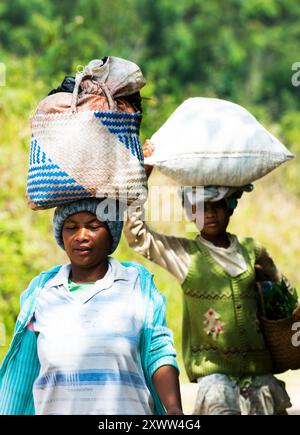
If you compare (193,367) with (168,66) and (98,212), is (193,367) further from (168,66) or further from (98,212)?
(168,66)

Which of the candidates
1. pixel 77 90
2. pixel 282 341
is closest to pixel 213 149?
pixel 282 341

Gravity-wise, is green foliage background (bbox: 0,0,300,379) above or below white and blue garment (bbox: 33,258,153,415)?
above

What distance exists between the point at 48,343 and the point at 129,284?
1.30ft

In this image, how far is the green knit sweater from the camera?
6.00 metres

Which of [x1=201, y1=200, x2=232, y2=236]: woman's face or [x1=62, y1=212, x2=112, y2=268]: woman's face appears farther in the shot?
[x1=201, y1=200, x2=232, y2=236]: woman's face

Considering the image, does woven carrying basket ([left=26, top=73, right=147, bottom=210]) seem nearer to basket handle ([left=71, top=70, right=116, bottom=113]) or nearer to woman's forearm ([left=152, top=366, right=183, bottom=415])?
basket handle ([left=71, top=70, right=116, bottom=113])

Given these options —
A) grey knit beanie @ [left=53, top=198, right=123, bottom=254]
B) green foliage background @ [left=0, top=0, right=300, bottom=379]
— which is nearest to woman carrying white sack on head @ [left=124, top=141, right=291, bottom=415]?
green foliage background @ [left=0, top=0, right=300, bottom=379]

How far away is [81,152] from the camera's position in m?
4.57

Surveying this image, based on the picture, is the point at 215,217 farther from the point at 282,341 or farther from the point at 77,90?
the point at 77,90

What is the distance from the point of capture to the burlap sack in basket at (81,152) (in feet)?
14.9

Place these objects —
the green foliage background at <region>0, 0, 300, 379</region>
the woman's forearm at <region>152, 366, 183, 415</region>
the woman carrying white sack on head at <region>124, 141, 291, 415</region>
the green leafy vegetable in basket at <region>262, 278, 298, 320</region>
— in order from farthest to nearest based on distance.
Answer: the green foliage background at <region>0, 0, 300, 379</region> < the green leafy vegetable in basket at <region>262, 278, 298, 320</region> < the woman carrying white sack on head at <region>124, 141, 291, 415</region> < the woman's forearm at <region>152, 366, 183, 415</region>

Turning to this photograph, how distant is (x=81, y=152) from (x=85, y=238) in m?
0.33

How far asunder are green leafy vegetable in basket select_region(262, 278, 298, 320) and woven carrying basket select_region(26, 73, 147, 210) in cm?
165

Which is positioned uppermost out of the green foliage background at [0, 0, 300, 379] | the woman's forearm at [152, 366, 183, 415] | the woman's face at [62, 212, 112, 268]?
the green foliage background at [0, 0, 300, 379]
